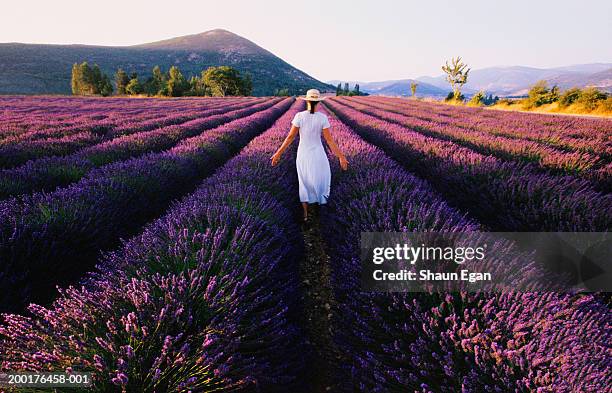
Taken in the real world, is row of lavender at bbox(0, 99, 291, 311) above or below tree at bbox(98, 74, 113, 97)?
below

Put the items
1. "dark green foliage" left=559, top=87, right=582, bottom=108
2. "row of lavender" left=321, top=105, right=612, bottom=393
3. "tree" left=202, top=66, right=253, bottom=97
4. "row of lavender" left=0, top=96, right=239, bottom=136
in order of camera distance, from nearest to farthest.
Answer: "row of lavender" left=321, top=105, right=612, bottom=393 < "row of lavender" left=0, top=96, right=239, bottom=136 < "dark green foliage" left=559, top=87, right=582, bottom=108 < "tree" left=202, top=66, right=253, bottom=97

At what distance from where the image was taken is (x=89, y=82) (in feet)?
172

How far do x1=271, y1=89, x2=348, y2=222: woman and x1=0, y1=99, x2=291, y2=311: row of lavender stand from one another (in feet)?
5.94

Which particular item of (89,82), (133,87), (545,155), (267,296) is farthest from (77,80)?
(267,296)

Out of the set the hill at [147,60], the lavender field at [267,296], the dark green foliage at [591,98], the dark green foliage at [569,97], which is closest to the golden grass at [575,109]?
the dark green foliage at [591,98]

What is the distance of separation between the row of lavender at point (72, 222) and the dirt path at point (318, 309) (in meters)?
2.08

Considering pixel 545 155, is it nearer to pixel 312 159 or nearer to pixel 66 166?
pixel 312 159

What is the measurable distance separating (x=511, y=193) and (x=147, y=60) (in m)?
133

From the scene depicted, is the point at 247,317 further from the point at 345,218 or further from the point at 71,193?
the point at 71,193

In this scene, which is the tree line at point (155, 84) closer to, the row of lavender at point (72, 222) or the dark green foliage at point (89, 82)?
the dark green foliage at point (89, 82)

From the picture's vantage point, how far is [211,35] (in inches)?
6452

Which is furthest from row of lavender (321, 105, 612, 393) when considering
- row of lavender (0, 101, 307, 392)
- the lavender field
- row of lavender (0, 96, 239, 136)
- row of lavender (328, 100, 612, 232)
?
row of lavender (0, 96, 239, 136)

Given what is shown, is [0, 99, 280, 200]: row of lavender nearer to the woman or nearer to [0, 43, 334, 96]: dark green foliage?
the woman
